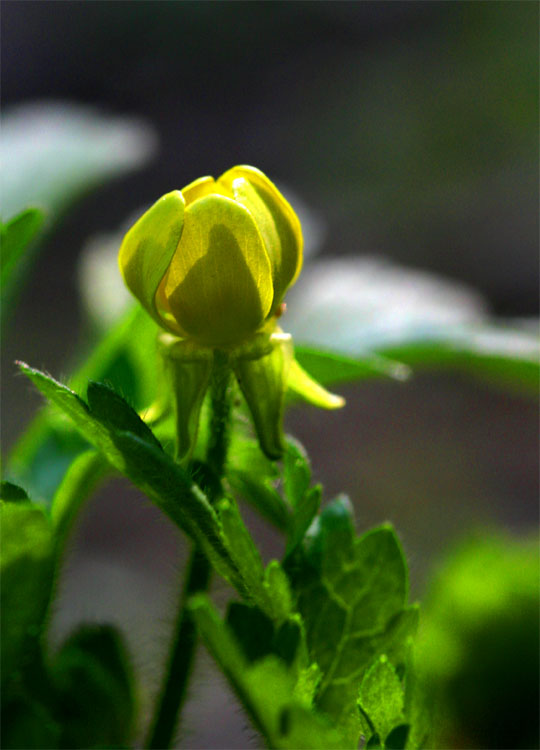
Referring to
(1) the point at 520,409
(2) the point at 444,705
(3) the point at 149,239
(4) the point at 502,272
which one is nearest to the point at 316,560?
(3) the point at 149,239

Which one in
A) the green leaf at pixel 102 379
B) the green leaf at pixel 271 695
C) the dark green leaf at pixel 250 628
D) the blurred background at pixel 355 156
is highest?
the green leaf at pixel 271 695

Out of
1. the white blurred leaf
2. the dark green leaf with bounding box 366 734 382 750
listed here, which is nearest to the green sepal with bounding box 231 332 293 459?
the dark green leaf with bounding box 366 734 382 750

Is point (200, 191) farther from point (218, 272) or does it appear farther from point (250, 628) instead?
point (250, 628)

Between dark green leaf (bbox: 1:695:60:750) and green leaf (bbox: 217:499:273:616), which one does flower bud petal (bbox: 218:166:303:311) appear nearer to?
green leaf (bbox: 217:499:273:616)

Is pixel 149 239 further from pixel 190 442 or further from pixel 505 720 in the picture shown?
pixel 505 720

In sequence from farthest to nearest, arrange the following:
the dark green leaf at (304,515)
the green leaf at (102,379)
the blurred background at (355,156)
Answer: the blurred background at (355,156) → the green leaf at (102,379) → the dark green leaf at (304,515)

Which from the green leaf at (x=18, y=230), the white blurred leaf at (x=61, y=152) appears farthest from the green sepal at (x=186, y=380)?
the white blurred leaf at (x=61, y=152)

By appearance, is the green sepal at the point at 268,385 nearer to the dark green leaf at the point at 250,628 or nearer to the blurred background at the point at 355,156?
the dark green leaf at the point at 250,628
